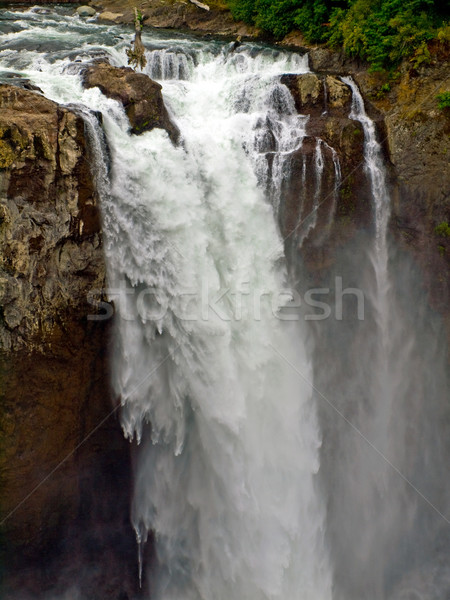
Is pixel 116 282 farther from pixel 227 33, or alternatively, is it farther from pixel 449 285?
pixel 227 33

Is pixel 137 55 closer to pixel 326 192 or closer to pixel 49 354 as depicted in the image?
pixel 326 192

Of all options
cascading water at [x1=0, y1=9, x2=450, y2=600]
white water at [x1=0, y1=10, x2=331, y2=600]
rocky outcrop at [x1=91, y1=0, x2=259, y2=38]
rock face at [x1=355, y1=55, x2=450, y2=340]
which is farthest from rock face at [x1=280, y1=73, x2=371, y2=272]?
rocky outcrop at [x1=91, y1=0, x2=259, y2=38]

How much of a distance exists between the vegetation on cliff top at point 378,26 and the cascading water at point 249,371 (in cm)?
158

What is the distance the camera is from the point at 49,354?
9758 mm

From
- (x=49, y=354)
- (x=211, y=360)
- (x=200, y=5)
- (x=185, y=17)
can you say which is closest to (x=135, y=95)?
(x=49, y=354)

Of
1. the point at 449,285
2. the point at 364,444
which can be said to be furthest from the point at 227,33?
the point at 364,444

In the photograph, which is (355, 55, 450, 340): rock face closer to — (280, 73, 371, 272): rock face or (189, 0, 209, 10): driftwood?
(280, 73, 371, 272): rock face

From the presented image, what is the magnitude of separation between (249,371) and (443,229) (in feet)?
20.2

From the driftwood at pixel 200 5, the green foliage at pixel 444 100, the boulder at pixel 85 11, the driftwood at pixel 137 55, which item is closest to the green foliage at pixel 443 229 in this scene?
the green foliage at pixel 444 100

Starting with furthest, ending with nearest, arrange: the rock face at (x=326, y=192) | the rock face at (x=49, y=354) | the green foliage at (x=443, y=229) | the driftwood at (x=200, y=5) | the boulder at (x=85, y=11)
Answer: the boulder at (x=85, y=11), the driftwood at (x=200, y=5), the green foliage at (x=443, y=229), the rock face at (x=326, y=192), the rock face at (x=49, y=354)

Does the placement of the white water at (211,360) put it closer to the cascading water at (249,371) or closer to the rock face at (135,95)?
the cascading water at (249,371)

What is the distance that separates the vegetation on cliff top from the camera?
13.5 meters

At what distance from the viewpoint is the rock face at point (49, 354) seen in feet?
29.9

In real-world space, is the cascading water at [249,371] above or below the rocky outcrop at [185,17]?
below
